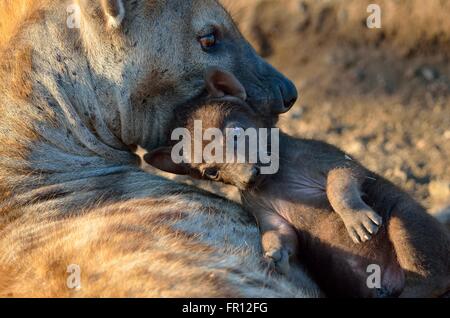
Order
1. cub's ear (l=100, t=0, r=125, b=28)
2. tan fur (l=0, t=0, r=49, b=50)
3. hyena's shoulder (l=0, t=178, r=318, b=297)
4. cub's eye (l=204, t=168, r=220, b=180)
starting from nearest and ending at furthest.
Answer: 1. hyena's shoulder (l=0, t=178, r=318, b=297)
2. cub's eye (l=204, t=168, r=220, b=180)
3. cub's ear (l=100, t=0, r=125, b=28)
4. tan fur (l=0, t=0, r=49, b=50)

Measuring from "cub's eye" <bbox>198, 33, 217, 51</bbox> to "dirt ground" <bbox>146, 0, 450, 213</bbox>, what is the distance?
1895 mm

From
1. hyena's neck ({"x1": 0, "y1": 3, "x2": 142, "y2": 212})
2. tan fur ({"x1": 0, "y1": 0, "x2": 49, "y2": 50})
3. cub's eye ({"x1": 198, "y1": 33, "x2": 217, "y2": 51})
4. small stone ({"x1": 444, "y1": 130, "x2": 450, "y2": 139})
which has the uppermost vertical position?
tan fur ({"x1": 0, "y1": 0, "x2": 49, "y2": 50})

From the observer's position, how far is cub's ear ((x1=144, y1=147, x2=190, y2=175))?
416 cm

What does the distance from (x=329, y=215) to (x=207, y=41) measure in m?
1.00

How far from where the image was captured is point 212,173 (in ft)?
13.1

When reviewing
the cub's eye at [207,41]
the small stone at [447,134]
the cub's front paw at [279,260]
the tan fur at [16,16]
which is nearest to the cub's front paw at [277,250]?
the cub's front paw at [279,260]

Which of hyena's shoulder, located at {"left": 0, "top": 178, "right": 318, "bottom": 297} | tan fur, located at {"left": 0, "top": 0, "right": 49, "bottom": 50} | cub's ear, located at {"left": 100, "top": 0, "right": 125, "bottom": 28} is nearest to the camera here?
hyena's shoulder, located at {"left": 0, "top": 178, "right": 318, "bottom": 297}

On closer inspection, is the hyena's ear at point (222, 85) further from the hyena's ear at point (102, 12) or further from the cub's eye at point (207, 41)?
the hyena's ear at point (102, 12)

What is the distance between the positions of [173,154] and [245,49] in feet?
2.21

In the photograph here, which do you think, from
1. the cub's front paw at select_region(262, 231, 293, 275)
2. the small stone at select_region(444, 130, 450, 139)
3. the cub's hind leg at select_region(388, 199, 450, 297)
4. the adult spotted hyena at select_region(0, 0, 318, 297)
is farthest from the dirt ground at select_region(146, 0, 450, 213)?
the cub's hind leg at select_region(388, 199, 450, 297)

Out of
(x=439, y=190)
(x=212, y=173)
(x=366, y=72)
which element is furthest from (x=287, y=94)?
(x=366, y=72)

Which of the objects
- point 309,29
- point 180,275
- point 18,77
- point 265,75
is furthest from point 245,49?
point 309,29

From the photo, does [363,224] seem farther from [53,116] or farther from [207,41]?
[53,116]

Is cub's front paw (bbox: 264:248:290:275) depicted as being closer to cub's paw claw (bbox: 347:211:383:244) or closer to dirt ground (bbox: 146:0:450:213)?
cub's paw claw (bbox: 347:211:383:244)
